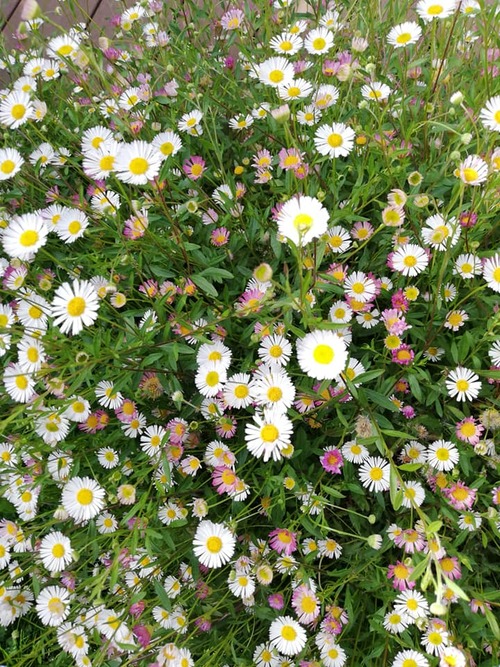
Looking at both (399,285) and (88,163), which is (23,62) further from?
(399,285)

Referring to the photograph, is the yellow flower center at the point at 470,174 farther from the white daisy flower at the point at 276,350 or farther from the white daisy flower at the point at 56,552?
the white daisy flower at the point at 56,552

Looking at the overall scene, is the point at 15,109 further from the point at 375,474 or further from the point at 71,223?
the point at 375,474

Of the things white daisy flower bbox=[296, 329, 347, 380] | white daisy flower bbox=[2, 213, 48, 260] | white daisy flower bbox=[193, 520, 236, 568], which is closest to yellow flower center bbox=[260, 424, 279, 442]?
white daisy flower bbox=[296, 329, 347, 380]

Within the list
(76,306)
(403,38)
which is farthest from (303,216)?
(403,38)

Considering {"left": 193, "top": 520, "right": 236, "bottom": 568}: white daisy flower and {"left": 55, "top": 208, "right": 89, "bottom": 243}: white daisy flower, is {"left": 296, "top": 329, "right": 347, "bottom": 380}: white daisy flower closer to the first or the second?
{"left": 193, "top": 520, "right": 236, "bottom": 568}: white daisy flower

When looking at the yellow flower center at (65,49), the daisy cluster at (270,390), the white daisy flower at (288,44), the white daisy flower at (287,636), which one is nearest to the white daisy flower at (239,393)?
the daisy cluster at (270,390)
